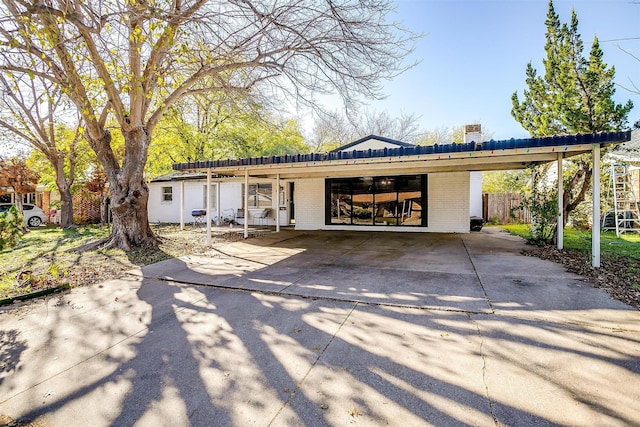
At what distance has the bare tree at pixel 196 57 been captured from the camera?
5766 mm

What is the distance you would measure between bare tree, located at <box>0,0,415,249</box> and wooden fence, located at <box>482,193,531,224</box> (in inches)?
425

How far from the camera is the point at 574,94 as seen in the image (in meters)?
9.34

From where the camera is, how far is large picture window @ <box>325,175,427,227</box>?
1251cm

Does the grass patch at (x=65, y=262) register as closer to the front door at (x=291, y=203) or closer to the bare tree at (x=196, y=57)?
the bare tree at (x=196, y=57)

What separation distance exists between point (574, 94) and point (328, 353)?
10956mm

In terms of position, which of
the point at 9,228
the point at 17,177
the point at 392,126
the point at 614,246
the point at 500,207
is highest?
the point at 392,126

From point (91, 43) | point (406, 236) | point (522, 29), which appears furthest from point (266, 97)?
point (522, 29)

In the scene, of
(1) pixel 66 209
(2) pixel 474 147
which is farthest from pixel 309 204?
(1) pixel 66 209

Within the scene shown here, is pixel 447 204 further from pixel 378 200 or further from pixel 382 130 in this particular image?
pixel 382 130

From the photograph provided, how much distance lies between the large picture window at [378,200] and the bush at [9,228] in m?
10.1

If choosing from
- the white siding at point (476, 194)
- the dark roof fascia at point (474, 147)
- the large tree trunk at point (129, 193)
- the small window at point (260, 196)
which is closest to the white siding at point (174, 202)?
the small window at point (260, 196)

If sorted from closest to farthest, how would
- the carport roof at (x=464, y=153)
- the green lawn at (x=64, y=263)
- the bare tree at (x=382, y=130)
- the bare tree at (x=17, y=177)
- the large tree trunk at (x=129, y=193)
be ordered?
the green lawn at (x=64, y=263) < the carport roof at (x=464, y=153) < the large tree trunk at (x=129, y=193) < the bare tree at (x=17, y=177) < the bare tree at (x=382, y=130)

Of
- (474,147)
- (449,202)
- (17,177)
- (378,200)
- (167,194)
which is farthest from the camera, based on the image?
(167,194)

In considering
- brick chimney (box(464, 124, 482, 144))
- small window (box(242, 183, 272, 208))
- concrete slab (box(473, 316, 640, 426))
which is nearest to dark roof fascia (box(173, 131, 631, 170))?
brick chimney (box(464, 124, 482, 144))
